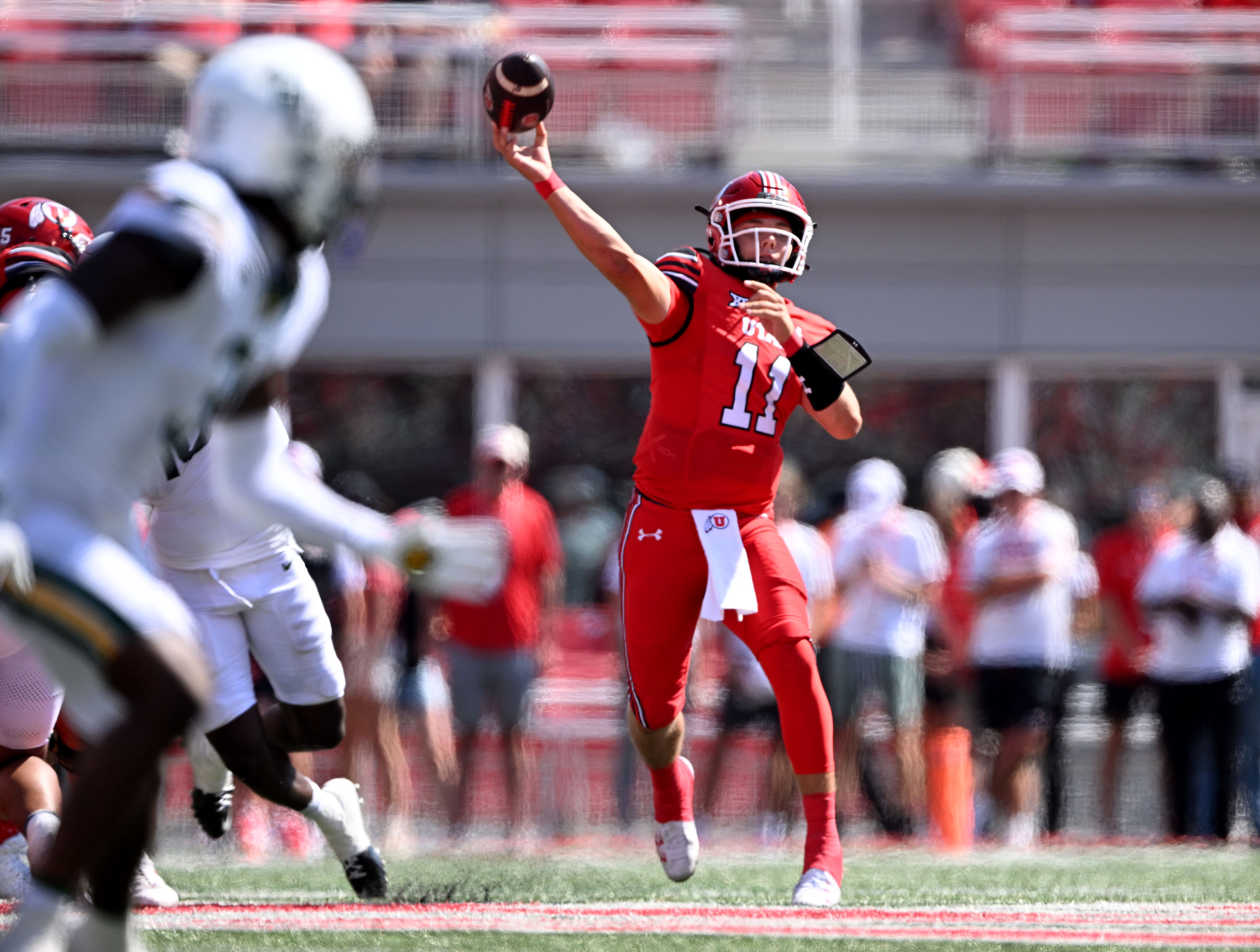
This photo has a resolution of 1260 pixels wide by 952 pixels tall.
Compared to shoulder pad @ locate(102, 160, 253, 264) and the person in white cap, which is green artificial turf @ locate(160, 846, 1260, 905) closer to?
the person in white cap

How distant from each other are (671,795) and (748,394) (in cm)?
129

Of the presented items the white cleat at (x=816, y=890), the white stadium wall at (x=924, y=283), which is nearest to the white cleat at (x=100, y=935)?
the white cleat at (x=816, y=890)

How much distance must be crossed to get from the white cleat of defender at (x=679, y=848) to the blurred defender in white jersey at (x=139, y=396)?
256 centimetres

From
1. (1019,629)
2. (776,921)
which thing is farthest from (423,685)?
(776,921)

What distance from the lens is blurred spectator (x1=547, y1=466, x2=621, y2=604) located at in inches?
476

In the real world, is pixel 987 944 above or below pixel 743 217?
below

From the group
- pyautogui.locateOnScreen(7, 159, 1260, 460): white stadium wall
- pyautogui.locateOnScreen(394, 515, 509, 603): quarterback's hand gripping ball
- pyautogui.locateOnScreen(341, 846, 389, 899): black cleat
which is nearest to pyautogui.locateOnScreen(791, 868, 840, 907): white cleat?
pyautogui.locateOnScreen(341, 846, 389, 899): black cleat

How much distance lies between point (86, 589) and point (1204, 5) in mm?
12808

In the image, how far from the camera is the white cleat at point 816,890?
4.97m

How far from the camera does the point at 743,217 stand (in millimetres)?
5586

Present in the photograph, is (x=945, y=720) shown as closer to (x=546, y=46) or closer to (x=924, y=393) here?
(x=924, y=393)

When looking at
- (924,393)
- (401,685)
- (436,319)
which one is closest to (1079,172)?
(924,393)

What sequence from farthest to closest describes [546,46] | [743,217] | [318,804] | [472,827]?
[546,46] < [472,827] < [743,217] < [318,804]

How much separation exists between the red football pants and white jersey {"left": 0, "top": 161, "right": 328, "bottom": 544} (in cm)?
243
